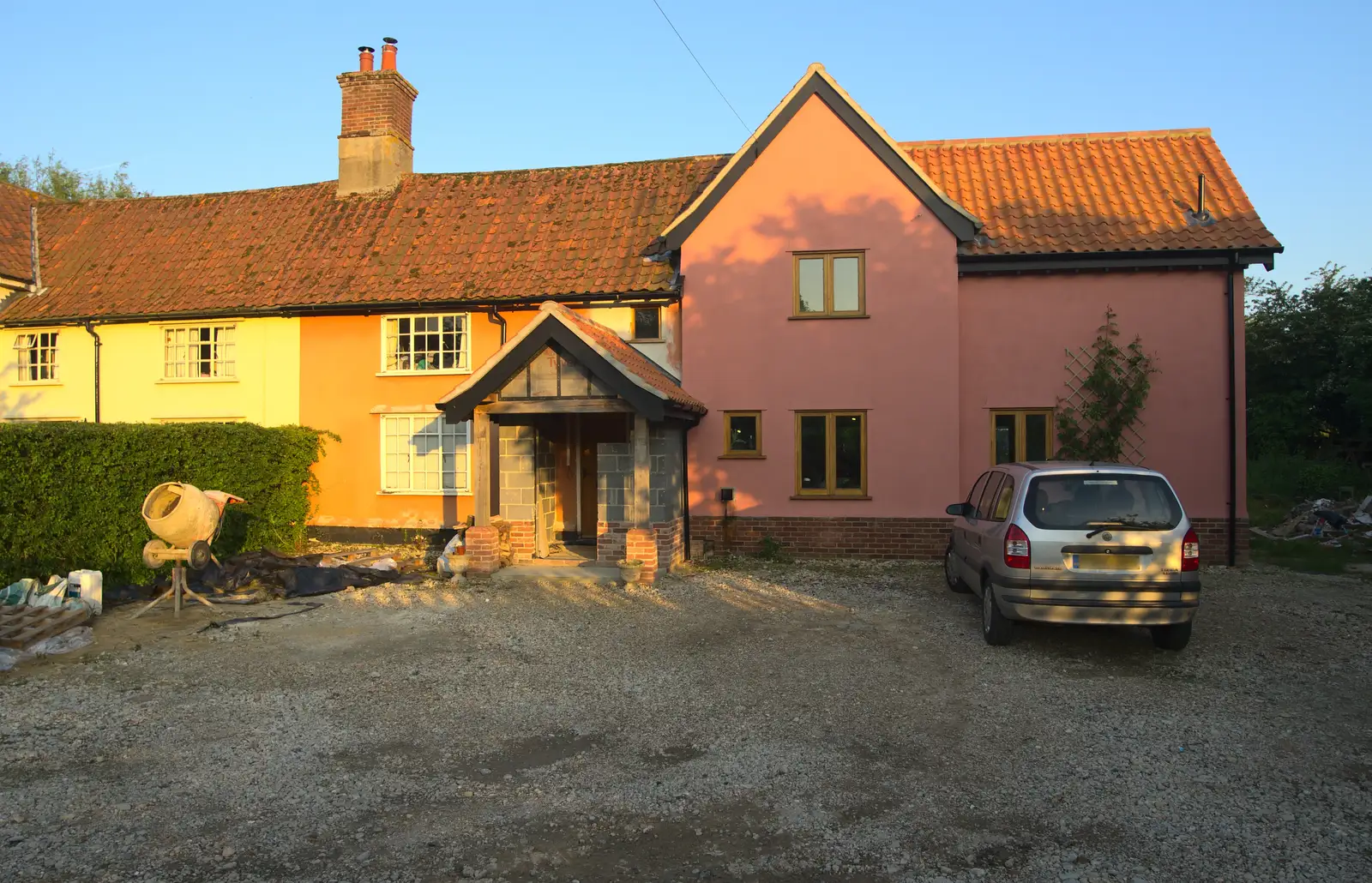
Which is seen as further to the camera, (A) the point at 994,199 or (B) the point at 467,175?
(B) the point at 467,175

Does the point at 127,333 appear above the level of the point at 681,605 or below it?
above

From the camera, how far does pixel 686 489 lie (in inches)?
591

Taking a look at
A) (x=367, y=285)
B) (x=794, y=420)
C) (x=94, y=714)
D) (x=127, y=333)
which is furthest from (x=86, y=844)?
(x=127, y=333)

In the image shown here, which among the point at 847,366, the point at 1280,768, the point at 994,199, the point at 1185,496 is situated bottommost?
the point at 1280,768

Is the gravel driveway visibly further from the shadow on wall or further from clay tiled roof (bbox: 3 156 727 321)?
the shadow on wall

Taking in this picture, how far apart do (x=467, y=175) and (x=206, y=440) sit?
Answer: 28.4 feet

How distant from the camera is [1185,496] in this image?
14125 mm

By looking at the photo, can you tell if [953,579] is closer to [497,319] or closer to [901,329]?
[901,329]

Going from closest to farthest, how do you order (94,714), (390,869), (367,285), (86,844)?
(390,869), (86,844), (94,714), (367,285)

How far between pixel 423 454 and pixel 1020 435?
35.0 feet

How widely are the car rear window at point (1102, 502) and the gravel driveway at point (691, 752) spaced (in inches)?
52.2

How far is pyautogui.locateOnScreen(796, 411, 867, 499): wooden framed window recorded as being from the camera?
14.7m

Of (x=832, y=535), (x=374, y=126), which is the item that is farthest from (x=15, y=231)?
(x=832, y=535)

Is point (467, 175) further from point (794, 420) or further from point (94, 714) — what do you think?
point (94, 714)
